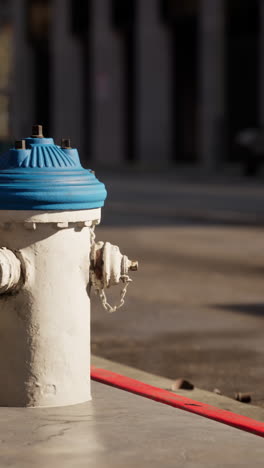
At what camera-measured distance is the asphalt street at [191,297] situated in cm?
823

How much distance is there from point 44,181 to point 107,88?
1700 inches

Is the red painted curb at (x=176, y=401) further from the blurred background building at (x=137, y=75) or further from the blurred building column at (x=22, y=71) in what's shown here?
the blurred building column at (x=22, y=71)

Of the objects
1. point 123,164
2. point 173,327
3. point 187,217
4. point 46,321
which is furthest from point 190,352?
point 123,164

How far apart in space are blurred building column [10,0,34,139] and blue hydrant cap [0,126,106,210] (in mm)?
51385

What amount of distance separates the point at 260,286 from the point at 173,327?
8.39ft

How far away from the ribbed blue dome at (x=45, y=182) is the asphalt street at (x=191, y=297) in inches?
77.1

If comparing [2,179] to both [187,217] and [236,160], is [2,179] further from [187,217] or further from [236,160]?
[236,160]

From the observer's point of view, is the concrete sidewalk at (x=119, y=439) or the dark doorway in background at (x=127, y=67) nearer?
the concrete sidewalk at (x=119, y=439)

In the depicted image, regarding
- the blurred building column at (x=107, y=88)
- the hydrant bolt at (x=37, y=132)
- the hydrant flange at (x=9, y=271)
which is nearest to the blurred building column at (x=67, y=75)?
the blurred building column at (x=107, y=88)

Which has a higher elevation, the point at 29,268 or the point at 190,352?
the point at 29,268

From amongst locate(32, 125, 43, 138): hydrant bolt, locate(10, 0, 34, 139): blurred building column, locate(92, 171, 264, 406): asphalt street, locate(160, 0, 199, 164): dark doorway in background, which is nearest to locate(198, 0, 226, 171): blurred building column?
locate(160, 0, 199, 164): dark doorway in background

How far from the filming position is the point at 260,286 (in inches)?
471

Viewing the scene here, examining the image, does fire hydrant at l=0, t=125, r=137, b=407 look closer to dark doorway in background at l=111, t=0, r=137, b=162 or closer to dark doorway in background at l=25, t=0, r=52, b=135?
dark doorway in background at l=111, t=0, r=137, b=162

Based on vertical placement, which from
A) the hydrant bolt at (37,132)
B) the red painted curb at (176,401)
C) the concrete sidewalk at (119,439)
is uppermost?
the hydrant bolt at (37,132)
